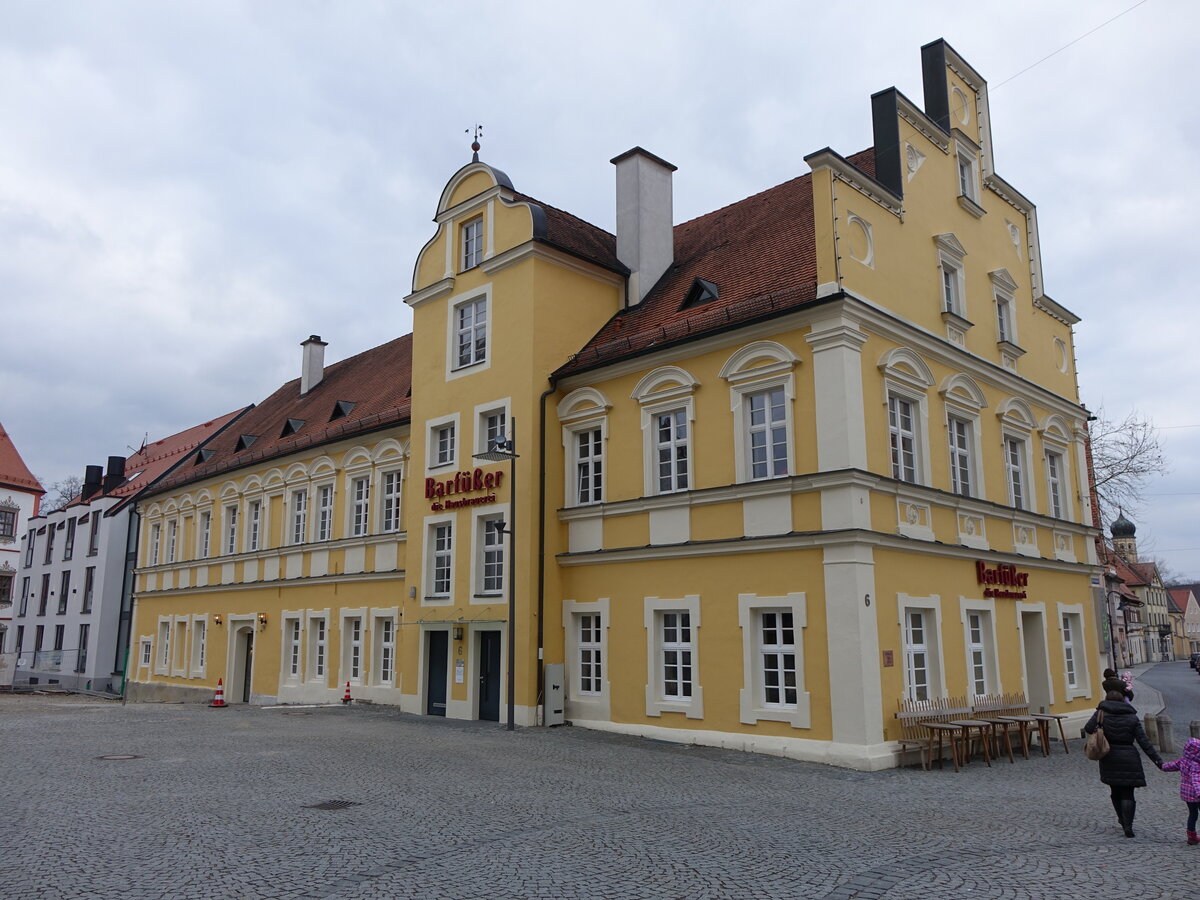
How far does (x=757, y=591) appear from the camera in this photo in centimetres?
1661

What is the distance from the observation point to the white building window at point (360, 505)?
1067 inches

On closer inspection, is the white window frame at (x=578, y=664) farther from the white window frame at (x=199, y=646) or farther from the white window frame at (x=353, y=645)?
the white window frame at (x=199, y=646)

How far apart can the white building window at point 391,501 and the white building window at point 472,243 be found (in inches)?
253

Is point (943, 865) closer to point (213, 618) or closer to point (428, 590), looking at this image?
point (428, 590)

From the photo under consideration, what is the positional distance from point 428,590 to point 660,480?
674 cm

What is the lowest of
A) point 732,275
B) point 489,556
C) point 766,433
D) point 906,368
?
point 489,556

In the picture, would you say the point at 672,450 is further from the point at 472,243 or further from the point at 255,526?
the point at 255,526

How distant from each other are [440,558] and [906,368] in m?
11.3

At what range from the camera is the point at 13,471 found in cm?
6203

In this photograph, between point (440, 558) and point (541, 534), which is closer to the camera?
point (541, 534)

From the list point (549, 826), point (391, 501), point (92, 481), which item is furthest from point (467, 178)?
point (92, 481)

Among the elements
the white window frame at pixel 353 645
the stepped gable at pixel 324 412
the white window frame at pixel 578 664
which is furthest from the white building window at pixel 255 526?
the white window frame at pixel 578 664

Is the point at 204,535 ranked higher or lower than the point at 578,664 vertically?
higher

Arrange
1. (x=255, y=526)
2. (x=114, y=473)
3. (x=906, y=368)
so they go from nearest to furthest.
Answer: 1. (x=906, y=368)
2. (x=255, y=526)
3. (x=114, y=473)
